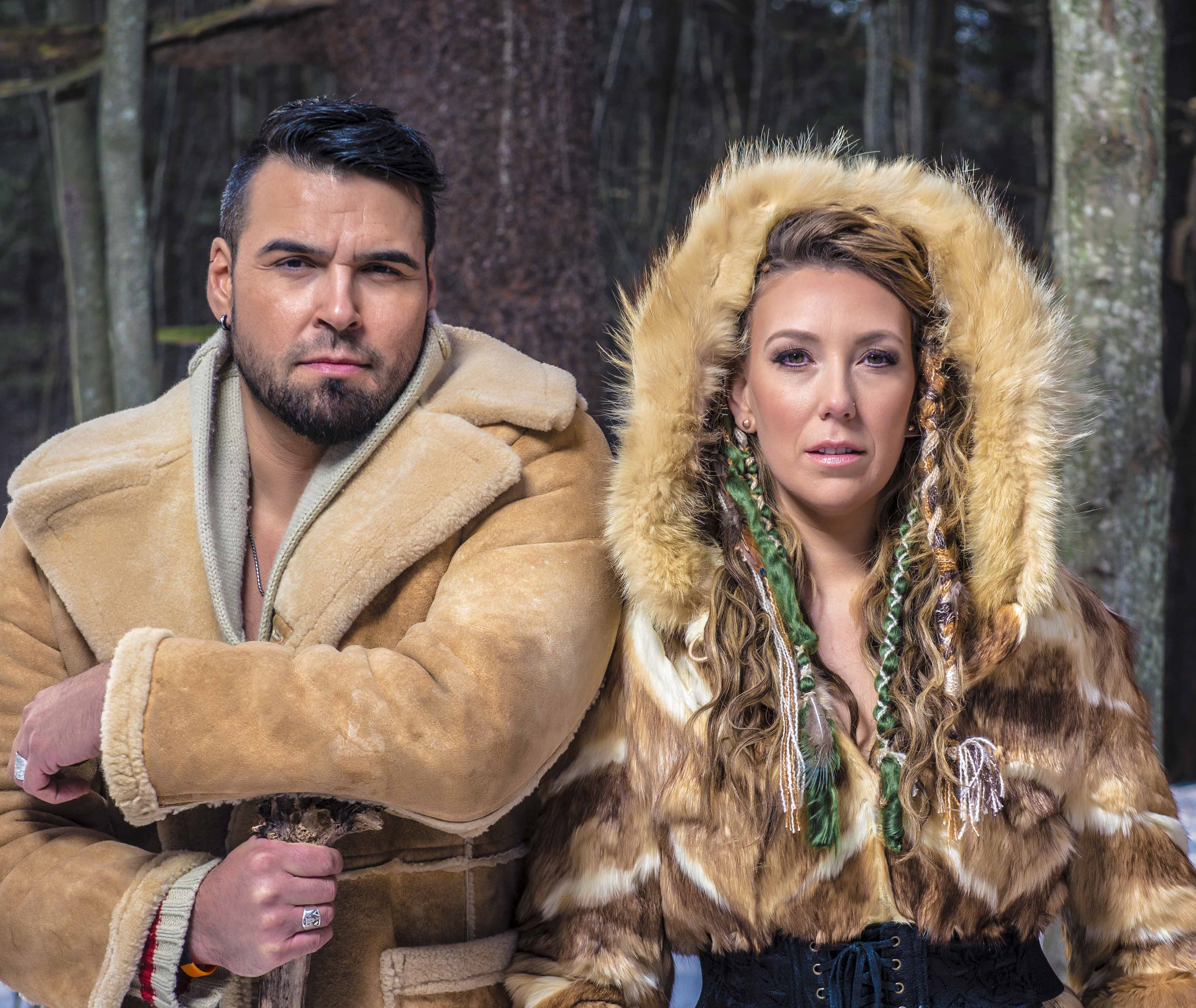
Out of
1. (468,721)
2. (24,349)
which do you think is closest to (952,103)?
(24,349)

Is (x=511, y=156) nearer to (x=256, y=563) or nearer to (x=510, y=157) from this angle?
(x=510, y=157)

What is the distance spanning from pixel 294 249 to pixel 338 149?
7.3 inches

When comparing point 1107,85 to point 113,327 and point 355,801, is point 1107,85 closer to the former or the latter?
A: point 355,801

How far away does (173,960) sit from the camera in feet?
6.00

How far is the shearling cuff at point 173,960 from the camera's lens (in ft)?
6.00

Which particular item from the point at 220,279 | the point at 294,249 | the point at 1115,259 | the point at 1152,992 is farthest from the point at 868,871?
the point at 1115,259

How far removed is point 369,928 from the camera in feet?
6.61

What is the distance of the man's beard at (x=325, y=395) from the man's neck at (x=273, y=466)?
79mm

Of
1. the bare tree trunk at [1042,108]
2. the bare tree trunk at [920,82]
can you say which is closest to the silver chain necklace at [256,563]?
the bare tree trunk at [920,82]

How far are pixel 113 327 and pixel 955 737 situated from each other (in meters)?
3.56

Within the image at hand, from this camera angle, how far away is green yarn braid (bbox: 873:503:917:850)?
1979 mm

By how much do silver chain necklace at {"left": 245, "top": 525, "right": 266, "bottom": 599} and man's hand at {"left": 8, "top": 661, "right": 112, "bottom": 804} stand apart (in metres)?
0.33

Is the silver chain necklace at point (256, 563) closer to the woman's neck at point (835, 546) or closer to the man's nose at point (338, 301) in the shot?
the man's nose at point (338, 301)

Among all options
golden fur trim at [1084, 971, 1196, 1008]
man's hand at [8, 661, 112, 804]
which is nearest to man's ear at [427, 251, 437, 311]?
man's hand at [8, 661, 112, 804]
